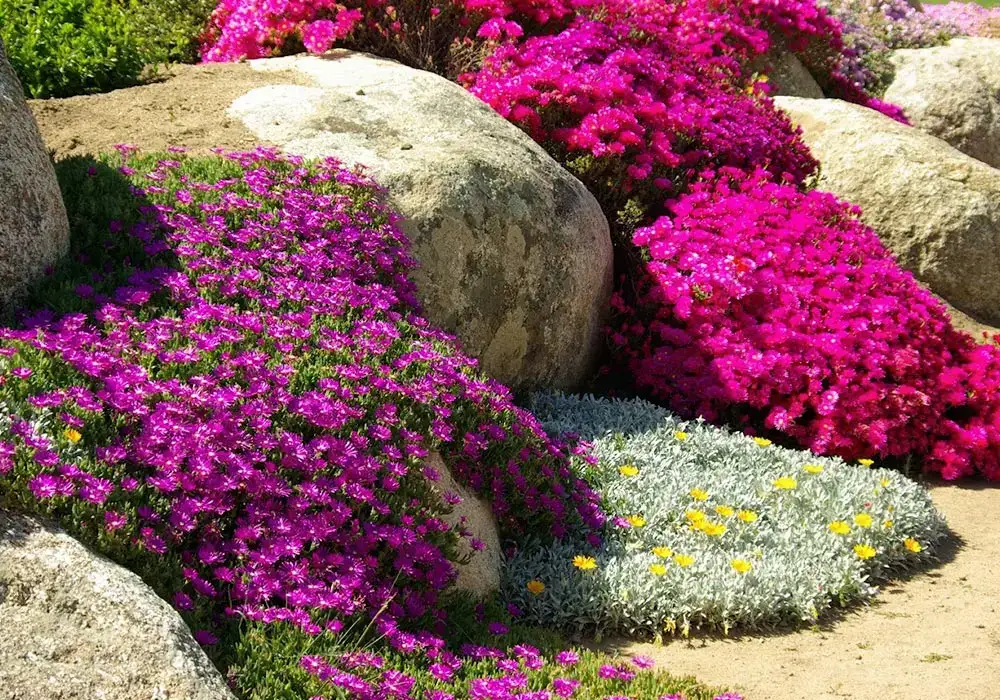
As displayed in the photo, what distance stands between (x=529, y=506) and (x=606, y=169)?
142 inches

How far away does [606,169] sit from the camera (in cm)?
792

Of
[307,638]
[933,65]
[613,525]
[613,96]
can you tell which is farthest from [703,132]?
[933,65]

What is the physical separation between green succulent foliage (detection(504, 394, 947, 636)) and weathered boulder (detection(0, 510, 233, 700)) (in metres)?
1.99

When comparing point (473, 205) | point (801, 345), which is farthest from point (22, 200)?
point (801, 345)

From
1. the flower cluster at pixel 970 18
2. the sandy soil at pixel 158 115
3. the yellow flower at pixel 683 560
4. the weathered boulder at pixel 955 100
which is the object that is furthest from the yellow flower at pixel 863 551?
the flower cluster at pixel 970 18

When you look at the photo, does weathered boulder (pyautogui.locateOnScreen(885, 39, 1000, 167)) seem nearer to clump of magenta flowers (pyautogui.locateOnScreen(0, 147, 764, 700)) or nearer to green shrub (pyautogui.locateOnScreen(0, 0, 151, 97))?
green shrub (pyautogui.locateOnScreen(0, 0, 151, 97))

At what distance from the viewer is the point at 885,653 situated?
4.61 m

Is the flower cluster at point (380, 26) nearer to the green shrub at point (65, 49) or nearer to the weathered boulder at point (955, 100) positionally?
the green shrub at point (65, 49)

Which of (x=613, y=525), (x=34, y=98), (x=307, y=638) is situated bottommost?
(x=613, y=525)

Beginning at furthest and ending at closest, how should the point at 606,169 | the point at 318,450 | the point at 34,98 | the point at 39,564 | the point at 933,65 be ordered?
the point at 933,65
the point at 606,169
the point at 34,98
the point at 318,450
the point at 39,564

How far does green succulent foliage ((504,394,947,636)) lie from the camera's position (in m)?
4.75

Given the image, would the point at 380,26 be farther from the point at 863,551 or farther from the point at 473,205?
the point at 863,551

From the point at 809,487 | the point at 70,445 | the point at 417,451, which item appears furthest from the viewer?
the point at 809,487

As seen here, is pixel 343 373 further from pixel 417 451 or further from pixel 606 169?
pixel 606 169
